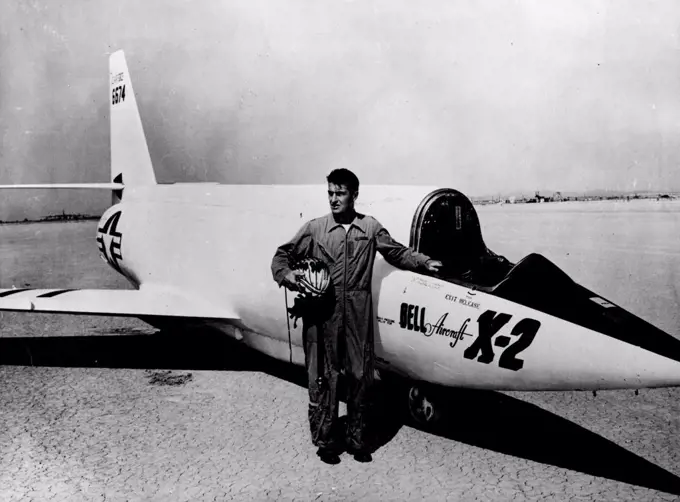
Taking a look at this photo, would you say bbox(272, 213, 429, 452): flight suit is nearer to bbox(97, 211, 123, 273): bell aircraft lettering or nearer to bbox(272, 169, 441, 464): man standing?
bbox(272, 169, 441, 464): man standing

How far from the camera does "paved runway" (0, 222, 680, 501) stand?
4324 mm

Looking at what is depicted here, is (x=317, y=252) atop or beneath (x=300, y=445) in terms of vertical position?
atop

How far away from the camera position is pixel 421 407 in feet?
17.7

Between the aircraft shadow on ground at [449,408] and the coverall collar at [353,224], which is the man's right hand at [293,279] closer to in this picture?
the coverall collar at [353,224]

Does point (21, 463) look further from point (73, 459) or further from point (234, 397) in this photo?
point (234, 397)

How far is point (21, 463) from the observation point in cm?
475

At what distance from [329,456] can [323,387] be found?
56 centimetres

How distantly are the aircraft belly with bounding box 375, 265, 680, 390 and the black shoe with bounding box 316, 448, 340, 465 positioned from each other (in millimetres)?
939

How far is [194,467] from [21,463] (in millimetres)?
1447

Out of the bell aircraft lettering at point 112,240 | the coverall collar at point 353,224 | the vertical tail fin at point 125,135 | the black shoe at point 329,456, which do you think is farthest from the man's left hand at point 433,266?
the vertical tail fin at point 125,135

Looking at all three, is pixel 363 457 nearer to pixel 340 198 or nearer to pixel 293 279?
pixel 293 279

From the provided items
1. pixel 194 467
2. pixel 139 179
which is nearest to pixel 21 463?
pixel 194 467

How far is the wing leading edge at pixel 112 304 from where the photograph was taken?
7.28 metres

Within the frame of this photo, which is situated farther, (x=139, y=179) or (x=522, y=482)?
(x=139, y=179)
